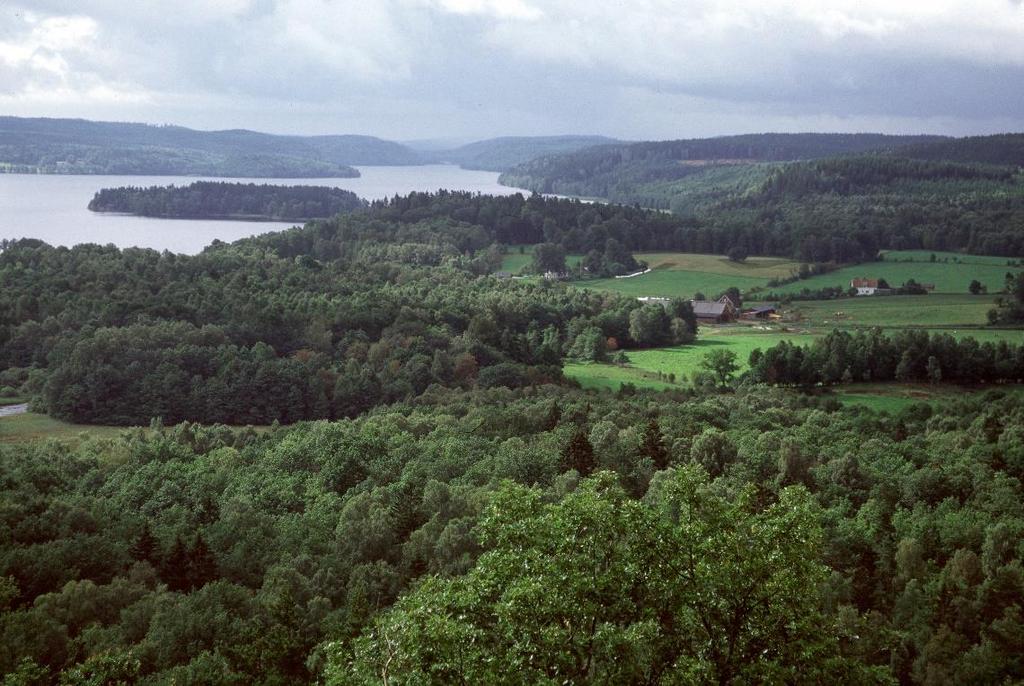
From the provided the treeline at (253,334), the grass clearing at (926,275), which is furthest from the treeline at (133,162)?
the grass clearing at (926,275)

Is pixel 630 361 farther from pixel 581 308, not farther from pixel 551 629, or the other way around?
pixel 551 629

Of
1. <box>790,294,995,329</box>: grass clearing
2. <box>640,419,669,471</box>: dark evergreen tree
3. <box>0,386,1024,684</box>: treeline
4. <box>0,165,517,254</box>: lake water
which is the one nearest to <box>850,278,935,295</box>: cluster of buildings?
<box>790,294,995,329</box>: grass clearing

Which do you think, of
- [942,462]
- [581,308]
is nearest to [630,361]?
[581,308]

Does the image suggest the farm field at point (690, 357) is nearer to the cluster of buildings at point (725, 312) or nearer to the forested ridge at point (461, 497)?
the forested ridge at point (461, 497)

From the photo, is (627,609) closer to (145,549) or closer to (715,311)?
(145,549)

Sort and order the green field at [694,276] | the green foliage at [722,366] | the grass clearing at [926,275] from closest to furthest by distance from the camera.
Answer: the green foliage at [722,366]
the grass clearing at [926,275]
the green field at [694,276]

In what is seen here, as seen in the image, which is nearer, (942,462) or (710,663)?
(710,663)
